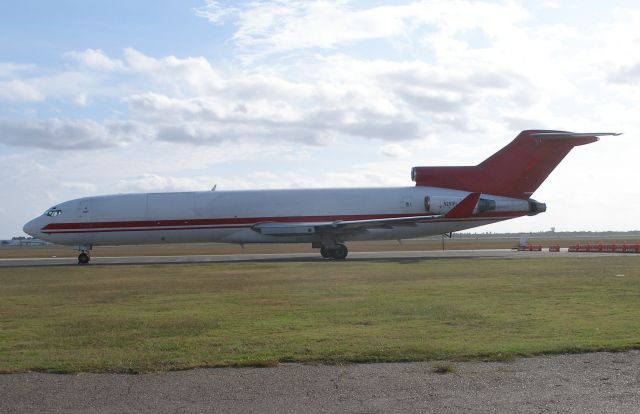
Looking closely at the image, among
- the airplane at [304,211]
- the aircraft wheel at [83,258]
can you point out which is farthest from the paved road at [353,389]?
the aircraft wheel at [83,258]

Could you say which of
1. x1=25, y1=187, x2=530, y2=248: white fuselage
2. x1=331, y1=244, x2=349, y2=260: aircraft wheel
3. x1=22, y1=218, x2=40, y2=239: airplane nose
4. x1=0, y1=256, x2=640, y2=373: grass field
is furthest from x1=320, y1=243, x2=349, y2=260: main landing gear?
x1=22, y1=218, x2=40, y2=239: airplane nose

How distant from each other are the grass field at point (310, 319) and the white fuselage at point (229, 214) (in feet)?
48.1

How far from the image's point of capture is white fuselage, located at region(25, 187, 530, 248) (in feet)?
123

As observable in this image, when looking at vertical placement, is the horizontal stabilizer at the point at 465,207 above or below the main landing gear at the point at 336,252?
above

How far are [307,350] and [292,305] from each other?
5.53 metres

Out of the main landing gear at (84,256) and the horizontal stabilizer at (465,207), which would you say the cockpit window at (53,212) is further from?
the horizontal stabilizer at (465,207)

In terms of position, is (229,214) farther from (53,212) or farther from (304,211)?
(53,212)

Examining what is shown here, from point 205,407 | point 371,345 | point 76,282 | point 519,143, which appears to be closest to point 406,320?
point 371,345

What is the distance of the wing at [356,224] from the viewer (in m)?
35.9

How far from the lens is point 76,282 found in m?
23.3

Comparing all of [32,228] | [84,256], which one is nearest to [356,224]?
[84,256]

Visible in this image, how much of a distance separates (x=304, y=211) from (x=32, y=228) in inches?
603

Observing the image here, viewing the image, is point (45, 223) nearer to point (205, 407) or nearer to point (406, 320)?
point (406, 320)

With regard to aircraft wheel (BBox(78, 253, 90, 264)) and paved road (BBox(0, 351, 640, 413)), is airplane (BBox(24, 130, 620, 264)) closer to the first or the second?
aircraft wheel (BBox(78, 253, 90, 264))
